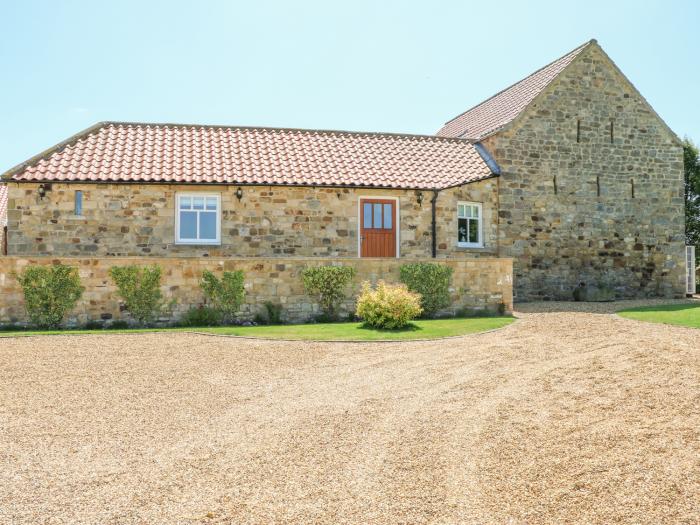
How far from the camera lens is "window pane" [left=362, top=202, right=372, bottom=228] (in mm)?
19781

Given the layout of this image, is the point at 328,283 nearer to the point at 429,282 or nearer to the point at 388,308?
the point at 388,308

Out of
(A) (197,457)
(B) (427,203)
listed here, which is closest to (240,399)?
(A) (197,457)

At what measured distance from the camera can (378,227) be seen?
65.2ft

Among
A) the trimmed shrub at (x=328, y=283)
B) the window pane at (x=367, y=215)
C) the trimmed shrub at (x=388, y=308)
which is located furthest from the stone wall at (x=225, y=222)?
the trimmed shrub at (x=388, y=308)

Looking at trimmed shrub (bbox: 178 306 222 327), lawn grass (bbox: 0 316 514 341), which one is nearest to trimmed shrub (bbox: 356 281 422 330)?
lawn grass (bbox: 0 316 514 341)

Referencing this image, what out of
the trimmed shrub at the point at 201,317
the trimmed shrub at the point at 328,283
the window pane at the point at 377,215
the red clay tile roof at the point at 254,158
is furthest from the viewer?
the window pane at the point at 377,215

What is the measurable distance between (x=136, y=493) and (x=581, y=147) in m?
21.9

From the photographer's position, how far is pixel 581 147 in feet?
74.6

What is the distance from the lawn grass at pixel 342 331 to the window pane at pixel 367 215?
18.4 ft

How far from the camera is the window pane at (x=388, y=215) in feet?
65.4

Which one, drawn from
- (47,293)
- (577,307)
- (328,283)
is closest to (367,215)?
(328,283)

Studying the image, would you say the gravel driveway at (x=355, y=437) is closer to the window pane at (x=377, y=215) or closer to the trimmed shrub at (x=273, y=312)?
the trimmed shrub at (x=273, y=312)

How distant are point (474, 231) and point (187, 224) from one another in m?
10.00

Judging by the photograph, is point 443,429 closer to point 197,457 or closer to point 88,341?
point 197,457
